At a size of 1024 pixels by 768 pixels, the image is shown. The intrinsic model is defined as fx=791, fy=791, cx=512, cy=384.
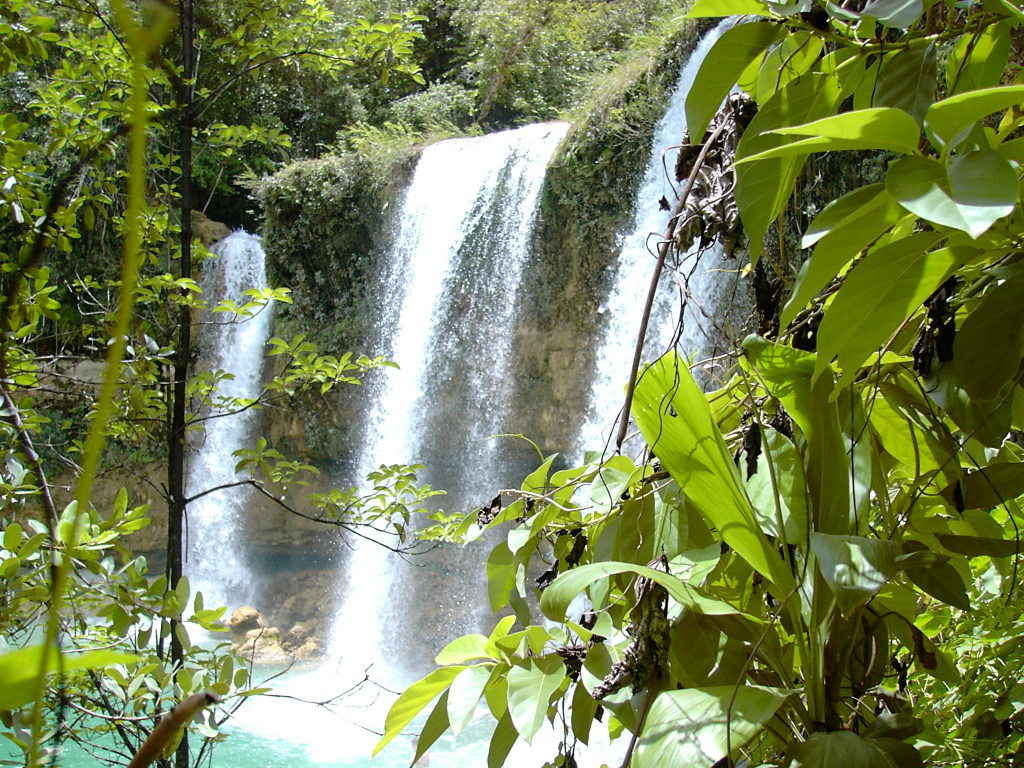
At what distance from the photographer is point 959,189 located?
451 millimetres

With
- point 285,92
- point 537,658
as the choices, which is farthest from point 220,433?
point 537,658

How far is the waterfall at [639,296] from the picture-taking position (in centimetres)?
680

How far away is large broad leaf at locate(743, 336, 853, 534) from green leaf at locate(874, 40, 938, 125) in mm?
248

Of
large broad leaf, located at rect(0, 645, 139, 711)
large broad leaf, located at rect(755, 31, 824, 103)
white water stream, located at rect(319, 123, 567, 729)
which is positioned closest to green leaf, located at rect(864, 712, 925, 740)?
large broad leaf, located at rect(755, 31, 824, 103)

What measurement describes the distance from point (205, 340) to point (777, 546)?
33.2 feet

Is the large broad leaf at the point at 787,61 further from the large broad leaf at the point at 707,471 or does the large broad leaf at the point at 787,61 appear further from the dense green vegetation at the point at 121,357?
the dense green vegetation at the point at 121,357

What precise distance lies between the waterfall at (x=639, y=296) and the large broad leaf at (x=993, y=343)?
592 centimetres

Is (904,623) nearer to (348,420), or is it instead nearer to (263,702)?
(263,702)

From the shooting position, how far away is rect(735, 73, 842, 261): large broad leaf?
0.74 metres

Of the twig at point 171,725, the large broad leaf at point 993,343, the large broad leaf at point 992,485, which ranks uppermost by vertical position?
the large broad leaf at point 993,343

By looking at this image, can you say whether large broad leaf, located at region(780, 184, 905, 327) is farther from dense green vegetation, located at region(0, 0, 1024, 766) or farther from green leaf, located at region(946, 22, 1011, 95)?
green leaf, located at region(946, 22, 1011, 95)

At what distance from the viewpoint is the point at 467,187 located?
8562 mm

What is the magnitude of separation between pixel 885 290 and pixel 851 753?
1.27 ft

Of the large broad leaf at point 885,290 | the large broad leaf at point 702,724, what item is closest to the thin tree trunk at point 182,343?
the large broad leaf at point 702,724
